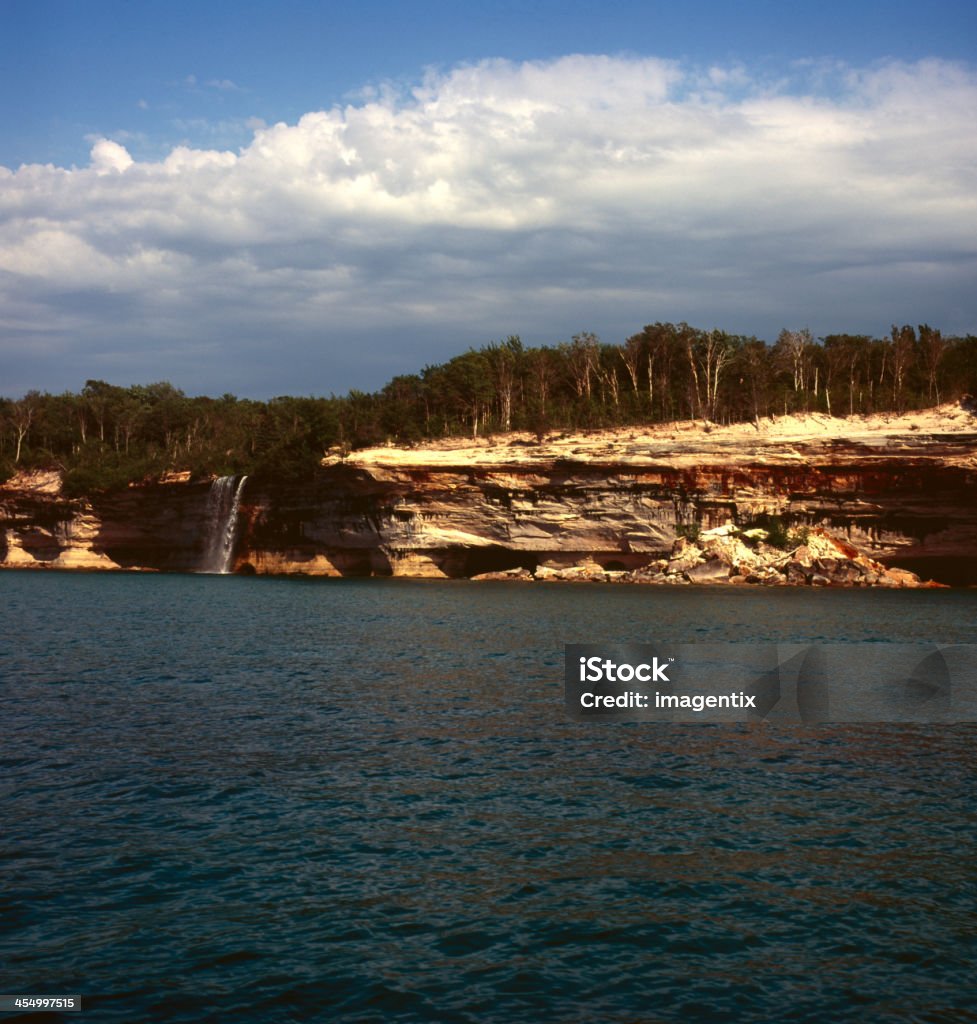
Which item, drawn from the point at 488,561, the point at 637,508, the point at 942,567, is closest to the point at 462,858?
the point at 637,508

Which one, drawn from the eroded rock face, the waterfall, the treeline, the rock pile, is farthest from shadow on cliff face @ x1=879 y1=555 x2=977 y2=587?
the waterfall

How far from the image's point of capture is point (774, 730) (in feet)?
68.2

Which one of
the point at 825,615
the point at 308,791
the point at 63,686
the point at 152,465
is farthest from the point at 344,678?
the point at 152,465

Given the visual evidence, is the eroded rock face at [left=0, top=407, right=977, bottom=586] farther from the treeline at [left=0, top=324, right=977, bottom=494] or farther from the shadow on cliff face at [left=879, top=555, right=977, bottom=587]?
the treeline at [left=0, top=324, right=977, bottom=494]

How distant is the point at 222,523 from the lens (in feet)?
277

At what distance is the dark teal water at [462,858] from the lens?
9469mm

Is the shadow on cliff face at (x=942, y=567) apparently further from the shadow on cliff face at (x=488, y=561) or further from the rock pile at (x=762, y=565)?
the shadow on cliff face at (x=488, y=561)

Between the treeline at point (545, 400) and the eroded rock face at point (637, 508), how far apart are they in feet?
19.8

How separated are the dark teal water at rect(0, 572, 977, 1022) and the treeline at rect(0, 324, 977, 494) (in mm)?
56844

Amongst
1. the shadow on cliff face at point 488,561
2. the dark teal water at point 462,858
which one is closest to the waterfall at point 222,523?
the shadow on cliff face at point 488,561

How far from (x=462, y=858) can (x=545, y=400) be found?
77599mm

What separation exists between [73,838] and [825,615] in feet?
121

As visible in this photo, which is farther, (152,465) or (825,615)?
(152,465)

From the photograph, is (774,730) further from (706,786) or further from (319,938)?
(319,938)
